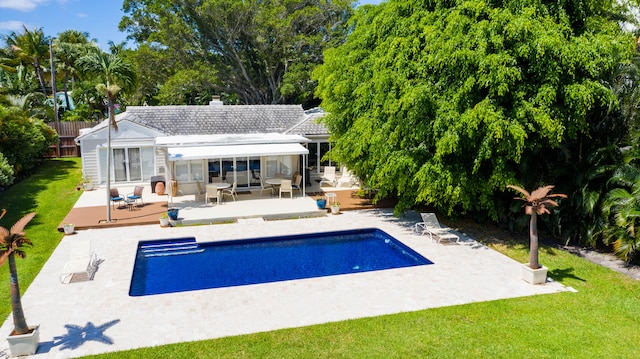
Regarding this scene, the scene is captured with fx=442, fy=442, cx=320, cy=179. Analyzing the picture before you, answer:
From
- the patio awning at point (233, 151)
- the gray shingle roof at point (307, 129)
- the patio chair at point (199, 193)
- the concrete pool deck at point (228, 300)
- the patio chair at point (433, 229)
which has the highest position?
the gray shingle roof at point (307, 129)

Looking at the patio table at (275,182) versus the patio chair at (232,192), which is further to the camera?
the patio table at (275,182)

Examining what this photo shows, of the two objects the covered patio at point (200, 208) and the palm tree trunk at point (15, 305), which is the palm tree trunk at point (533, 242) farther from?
the palm tree trunk at point (15, 305)

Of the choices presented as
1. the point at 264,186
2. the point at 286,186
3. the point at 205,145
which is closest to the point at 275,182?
the point at 286,186

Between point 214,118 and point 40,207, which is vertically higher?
point 214,118

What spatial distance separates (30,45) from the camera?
53.5 meters

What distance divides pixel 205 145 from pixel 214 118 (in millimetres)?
6306

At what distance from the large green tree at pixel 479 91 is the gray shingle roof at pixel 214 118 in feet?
42.4

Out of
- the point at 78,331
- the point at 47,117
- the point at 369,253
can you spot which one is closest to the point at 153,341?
the point at 78,331

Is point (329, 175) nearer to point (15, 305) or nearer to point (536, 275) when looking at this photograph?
point (536, 275)

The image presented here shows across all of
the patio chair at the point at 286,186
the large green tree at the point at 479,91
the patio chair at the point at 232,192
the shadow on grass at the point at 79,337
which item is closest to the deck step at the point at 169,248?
the patio chair at the point at 232,192

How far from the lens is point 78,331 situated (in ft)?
37.5

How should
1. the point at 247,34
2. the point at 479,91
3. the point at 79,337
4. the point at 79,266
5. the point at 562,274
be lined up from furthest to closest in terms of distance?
the point at 247,34
the point at 479,91
the point at 562,274
the point at 79,266
the point at 79,337

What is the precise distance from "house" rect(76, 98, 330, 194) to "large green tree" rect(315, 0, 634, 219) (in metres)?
8.08

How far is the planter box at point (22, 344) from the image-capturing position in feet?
33.2
